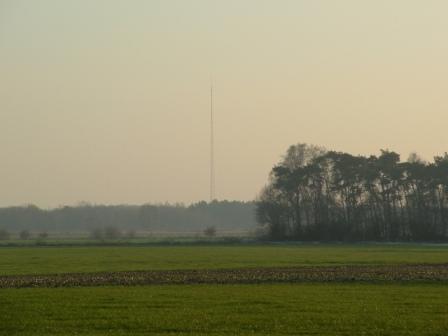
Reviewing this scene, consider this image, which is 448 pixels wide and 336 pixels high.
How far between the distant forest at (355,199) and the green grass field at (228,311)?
313 feet

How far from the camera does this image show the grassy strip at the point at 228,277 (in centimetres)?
4281

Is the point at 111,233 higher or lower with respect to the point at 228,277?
higher

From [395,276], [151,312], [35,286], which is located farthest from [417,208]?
[151,312]

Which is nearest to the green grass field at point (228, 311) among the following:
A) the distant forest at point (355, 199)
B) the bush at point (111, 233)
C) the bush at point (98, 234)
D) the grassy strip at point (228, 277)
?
the grassy strip at point (228, 277)

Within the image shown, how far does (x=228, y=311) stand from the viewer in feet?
93.2

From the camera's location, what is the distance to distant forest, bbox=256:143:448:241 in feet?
436

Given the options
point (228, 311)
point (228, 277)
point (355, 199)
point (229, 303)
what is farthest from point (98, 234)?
point (228, 311)

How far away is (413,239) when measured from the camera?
4963 inches

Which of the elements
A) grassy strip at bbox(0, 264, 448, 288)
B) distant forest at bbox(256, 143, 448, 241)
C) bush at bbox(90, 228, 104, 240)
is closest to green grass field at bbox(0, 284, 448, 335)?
grassy strip at bbox(0, 264, 448, 288)

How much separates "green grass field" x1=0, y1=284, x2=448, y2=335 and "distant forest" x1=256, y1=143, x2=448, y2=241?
9536 cm

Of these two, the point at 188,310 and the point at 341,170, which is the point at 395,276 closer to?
the point at 188,310

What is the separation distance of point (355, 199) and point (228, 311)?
11490 centimetres

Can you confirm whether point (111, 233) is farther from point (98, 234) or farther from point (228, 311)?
point (228, 311)

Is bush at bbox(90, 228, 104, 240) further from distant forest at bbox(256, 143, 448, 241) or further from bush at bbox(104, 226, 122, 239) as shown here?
distant forest at bbox(256, 143, 448, 241)
